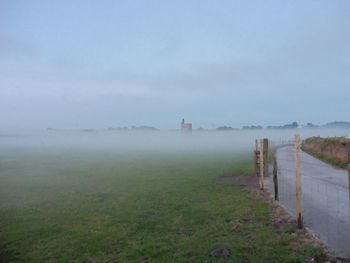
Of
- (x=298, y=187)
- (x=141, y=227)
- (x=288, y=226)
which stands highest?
(x=298, y=187)

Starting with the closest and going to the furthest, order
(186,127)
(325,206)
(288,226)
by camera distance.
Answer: (288,226) → (325,206) → (186,127)

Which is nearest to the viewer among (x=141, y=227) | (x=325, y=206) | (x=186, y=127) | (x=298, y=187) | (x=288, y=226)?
(x=288, y=226)

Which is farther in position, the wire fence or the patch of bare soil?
the wire fence

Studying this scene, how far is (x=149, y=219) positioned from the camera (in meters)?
10.0

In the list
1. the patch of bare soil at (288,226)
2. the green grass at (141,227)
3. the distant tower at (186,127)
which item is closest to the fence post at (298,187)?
the patch of bare soil at (288,226)

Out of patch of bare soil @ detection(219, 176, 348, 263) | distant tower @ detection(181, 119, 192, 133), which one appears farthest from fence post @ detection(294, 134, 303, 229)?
distant tower @ detection(181, 119, 192, 133)

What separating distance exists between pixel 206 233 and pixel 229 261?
6.11ft

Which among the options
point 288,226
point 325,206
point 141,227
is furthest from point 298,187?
point 141,227

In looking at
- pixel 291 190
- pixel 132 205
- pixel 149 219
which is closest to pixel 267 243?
pixel 149 219

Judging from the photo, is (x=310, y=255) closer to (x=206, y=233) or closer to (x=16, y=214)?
(x=206, y=233)

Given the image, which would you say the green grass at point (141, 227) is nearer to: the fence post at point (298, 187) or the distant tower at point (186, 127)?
the fence post at point (298, 187)

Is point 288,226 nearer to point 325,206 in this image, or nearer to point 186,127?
point 325,206

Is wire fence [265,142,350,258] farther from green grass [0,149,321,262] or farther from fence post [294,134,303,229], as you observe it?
green grass [0,149,321,262]

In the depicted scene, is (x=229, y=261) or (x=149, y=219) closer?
(x=229, y=261)
